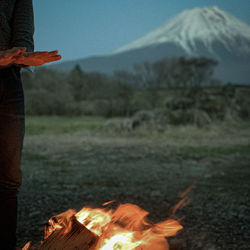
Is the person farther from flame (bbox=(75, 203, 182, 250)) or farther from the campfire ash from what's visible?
flame (bbox=(75, 203, 182, 250))

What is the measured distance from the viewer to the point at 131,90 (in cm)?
1664

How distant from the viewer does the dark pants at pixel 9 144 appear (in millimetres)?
1343

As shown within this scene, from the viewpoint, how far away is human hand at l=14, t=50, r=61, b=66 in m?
1.10

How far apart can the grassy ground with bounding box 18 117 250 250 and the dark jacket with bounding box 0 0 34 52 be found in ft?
4.55

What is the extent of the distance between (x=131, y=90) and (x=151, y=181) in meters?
13.1

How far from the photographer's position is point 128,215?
1621 mm

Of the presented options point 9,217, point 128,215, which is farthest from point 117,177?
point 9,217

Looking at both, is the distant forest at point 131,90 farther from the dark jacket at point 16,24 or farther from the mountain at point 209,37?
the dark jacket at point 16,24

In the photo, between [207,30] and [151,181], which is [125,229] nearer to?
[151,181]

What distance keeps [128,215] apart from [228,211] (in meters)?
1.47

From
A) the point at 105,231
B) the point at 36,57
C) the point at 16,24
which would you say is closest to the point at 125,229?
the point at 105,231

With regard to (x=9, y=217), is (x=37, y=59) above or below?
above

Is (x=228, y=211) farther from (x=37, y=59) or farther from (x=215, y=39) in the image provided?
(x=215, y=39)

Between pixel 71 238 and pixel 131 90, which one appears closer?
pixel 71 238
